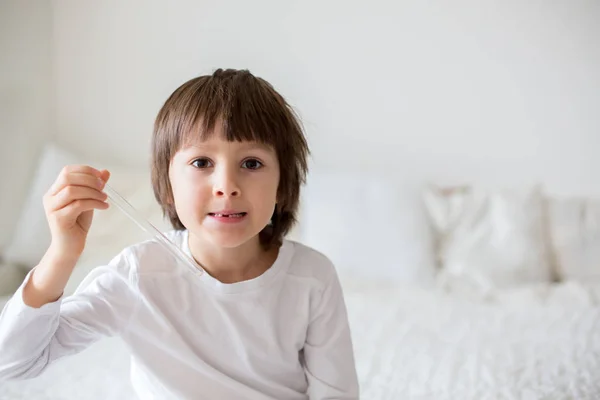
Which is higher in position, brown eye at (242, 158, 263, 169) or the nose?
brown eye at (242, 158, 263, 169)

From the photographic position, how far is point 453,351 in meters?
1.42

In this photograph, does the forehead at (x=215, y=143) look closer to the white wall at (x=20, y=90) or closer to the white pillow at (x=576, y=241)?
the white wall at (x=20, y=90)

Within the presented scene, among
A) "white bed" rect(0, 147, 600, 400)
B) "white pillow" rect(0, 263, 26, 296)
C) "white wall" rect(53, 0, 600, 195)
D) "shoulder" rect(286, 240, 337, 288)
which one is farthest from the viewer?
"white wall" rect(53, 0, 600, 195)

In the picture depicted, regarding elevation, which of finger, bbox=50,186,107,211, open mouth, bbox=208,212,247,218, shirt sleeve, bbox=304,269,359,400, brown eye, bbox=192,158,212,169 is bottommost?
shirt sleeve, bbox=304,269,359,400

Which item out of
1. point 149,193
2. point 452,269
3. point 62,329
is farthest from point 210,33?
point 62,329

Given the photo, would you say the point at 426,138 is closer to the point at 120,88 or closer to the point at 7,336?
the point at 120,88

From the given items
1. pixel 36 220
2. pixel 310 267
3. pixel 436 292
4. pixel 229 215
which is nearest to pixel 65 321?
pixel 229 215

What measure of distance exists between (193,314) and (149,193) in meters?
0.56

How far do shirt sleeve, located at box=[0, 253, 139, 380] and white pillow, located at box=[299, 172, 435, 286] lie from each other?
110cm

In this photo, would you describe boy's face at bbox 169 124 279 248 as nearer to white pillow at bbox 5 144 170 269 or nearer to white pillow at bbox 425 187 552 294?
white pillow at bbox 5 144 170 269

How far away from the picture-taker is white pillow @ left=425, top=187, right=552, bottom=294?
6.30ft

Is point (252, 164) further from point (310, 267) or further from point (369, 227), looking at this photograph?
point (369, 227)

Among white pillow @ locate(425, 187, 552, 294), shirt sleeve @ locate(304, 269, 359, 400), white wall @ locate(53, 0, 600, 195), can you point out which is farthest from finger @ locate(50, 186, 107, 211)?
white pillow @ locate(425, 187, 552, 294)

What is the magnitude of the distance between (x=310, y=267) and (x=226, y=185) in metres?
→ 0.22
